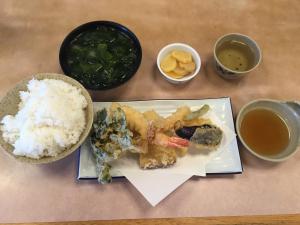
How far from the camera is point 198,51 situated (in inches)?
62.3

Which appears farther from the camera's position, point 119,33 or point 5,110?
point 119,33

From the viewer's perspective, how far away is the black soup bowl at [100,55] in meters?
1.38

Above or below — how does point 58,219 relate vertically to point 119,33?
below

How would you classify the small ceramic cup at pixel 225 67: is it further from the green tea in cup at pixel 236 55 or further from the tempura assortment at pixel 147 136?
the tempura assortment at pixel 147 136

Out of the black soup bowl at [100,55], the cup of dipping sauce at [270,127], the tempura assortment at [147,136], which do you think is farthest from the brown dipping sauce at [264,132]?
the black soup bowl at [100,55]

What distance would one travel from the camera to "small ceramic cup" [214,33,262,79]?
142 cm

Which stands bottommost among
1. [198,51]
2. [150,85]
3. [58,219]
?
[58,219]

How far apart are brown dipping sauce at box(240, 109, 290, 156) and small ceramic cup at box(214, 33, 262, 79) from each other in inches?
7.8

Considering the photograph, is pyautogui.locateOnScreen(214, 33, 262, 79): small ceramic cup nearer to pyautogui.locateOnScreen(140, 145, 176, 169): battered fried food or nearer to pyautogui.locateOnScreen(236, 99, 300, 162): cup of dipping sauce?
pyautogui.locateOnScreen(236, 99, 300, 162): cup of dipping sauce

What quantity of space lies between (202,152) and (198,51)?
22.4 inches

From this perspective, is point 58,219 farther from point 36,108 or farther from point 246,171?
point 246,171

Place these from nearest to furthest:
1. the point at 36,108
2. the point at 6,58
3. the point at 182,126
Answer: the point at 36,108
the point at 182,126
the point at 6,58

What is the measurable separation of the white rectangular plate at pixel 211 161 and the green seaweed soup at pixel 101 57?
0.38 feet

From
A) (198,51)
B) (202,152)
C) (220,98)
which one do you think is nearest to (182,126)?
(202,152)
